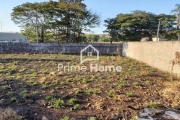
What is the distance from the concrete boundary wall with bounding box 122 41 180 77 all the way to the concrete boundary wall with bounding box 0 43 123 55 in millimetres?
3029

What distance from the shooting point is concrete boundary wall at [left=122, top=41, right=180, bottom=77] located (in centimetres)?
687

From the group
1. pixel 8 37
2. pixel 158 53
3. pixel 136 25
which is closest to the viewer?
pixel 158 53

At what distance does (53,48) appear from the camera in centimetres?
1460

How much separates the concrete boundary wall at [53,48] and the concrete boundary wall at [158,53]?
9.94 ft

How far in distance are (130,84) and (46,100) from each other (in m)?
2.63

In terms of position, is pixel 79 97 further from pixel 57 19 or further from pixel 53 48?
pixel 57 19

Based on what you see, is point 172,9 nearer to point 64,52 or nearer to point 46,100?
point 64,52

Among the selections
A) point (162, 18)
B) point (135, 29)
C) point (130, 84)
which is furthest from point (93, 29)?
point (130, 84)

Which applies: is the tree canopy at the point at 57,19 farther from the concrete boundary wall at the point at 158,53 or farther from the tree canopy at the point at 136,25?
the concrete boundary wall at the point at 158,53

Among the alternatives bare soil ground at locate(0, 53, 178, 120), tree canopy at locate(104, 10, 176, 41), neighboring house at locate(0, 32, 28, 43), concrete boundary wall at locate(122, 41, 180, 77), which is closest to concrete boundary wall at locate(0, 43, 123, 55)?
concrete boundary wall at locate(122, 41, 180, 77)

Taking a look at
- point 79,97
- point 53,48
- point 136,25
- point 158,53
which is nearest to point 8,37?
point 53,48

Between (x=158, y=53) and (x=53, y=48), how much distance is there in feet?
29.4

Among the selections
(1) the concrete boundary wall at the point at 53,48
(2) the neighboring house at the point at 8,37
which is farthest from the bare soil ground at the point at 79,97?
(2) the neighboring house at the point at 8,37

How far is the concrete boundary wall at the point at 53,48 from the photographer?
569 inches
